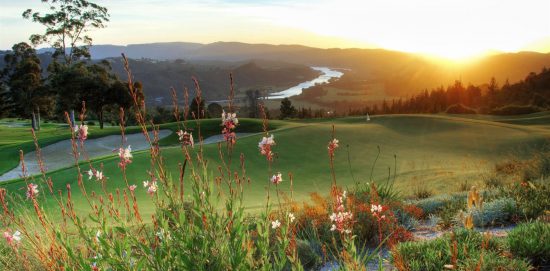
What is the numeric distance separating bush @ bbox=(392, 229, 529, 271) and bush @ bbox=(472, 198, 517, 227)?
1392mm

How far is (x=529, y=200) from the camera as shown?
6.30 meters

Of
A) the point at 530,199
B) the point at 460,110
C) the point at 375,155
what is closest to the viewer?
the point at 530,199

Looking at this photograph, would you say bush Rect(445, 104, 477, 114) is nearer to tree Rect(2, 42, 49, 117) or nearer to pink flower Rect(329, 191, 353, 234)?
tree Rect(2, 42, 49, 117)

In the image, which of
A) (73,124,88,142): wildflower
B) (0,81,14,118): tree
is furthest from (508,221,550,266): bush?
(0,81,14,118): tree

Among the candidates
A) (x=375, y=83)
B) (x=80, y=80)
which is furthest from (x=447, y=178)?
(x=375, y=83)

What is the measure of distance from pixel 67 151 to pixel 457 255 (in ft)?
76.9

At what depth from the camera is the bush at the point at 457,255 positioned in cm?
376

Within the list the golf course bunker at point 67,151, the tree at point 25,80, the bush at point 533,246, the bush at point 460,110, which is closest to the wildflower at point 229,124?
the bush at point 533,246

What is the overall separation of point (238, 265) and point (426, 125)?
24.7 metres

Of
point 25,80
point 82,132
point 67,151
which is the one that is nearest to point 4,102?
point 25,80

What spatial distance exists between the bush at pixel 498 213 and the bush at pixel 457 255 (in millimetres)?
1392

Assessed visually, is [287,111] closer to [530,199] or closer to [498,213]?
[530,199]

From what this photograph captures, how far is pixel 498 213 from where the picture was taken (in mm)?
5980

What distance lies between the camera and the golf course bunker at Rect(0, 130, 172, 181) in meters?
20.5
